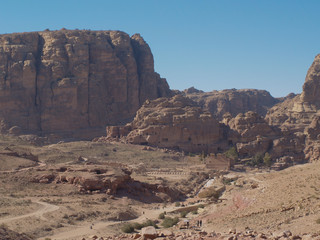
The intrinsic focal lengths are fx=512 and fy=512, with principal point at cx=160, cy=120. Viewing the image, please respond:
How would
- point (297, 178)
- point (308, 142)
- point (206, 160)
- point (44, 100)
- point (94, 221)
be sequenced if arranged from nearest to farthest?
point (297, 178) → point (94, 221) → point (206, 160) → point (308, 142) → point (44, 100)

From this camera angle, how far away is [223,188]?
181ft

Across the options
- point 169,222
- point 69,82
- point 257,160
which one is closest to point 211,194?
point 169,222

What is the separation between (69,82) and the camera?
115m

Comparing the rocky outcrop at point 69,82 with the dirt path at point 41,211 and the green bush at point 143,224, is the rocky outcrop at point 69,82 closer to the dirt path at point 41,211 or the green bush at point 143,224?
the dirt path at point 41,211

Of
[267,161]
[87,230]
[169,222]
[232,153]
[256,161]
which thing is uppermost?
[232,153]

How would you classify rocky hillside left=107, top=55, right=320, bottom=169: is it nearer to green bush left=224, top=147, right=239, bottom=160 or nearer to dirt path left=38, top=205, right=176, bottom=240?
green bush left=224, top=147, right=239, bottom=160

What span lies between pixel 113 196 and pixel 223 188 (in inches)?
558

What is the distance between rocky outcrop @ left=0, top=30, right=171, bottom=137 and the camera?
114m

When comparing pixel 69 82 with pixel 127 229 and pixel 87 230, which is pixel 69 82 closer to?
pixel 87 230

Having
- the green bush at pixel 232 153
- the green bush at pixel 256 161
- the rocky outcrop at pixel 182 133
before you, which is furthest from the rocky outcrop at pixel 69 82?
the green bush at pixel 256 161

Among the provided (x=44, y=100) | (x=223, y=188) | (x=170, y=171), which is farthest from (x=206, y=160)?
(x=44, y=100)

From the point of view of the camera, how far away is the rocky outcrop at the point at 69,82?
11419 centimetres

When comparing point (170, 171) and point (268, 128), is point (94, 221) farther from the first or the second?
point (268, 128)

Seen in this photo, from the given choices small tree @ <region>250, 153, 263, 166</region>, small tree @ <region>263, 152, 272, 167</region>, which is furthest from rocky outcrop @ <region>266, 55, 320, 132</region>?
small tree @ <region>263, 152, 272, 167</region>
